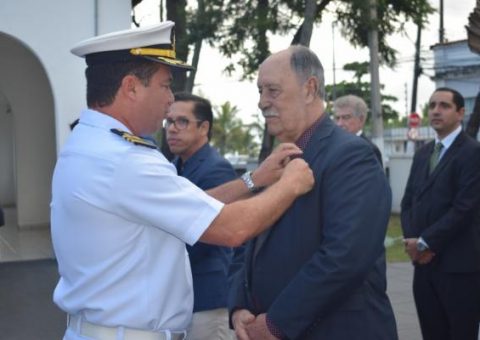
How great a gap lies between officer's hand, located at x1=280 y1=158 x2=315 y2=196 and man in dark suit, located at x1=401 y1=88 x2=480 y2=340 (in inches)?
99.7

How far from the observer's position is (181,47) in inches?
541

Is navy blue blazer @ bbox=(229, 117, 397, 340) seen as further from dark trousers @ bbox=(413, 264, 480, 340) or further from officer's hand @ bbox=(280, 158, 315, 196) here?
dark trousers @ bbox=(413, 264, 480, 340)

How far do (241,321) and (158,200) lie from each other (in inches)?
26.9

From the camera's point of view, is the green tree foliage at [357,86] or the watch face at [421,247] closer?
the watch face at [421,247]

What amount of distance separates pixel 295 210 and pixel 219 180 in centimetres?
140

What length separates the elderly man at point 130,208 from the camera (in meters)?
2.41

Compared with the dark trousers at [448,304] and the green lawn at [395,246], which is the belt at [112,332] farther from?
the green lawn at [395,246]

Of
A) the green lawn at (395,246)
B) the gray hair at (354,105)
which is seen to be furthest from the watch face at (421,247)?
the green lawn at (395,246)

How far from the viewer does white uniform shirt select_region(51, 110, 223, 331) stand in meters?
2.40

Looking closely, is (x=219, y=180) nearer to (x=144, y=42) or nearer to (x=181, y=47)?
(x=144, y=42)

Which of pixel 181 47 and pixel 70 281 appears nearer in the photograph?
pixel 70 281

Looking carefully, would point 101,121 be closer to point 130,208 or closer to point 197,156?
point 130,208

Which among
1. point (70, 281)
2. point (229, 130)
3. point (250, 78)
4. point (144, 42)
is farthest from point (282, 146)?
point (229, 130)

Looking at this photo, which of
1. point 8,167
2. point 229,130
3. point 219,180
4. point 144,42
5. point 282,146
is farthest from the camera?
point 229,130
